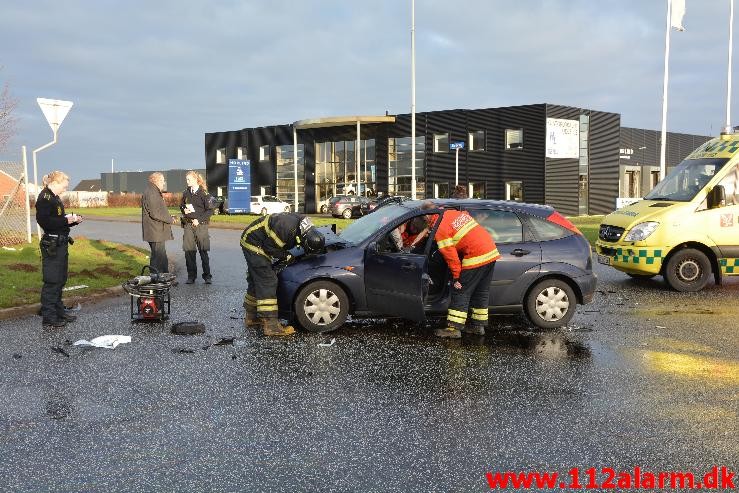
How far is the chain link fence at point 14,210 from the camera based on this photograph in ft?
52.1

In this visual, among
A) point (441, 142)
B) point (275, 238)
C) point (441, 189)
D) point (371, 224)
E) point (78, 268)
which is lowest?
point (78, 268)

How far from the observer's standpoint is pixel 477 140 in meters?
43.0

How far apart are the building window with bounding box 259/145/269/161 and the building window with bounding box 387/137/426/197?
13005mm

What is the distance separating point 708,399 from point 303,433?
3170 millimetres

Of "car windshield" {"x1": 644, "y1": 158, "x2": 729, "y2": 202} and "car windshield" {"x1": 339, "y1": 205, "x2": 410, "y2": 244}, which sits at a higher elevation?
"car windshield" {"x1": 644, "y1": 158, "x2": 729, "y2": 202}

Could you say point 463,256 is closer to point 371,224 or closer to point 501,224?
point 501,224

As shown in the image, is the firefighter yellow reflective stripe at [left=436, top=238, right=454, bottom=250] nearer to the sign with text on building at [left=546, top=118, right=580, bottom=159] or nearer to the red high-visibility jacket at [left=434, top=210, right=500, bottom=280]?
the red high-visibility jacket at [left=434, top=210, right=500, bottom=280]

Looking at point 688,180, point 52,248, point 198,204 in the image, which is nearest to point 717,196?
point 688,180

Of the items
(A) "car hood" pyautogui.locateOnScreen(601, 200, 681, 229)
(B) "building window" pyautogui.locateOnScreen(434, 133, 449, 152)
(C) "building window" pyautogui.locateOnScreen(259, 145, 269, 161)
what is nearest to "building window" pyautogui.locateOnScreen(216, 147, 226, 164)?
(C) "building window" pyautogui.locateOnScreen(259, 145, 269, 161)

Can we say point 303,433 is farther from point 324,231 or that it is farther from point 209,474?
point 324,231

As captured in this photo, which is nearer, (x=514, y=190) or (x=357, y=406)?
(x=357, y=406)

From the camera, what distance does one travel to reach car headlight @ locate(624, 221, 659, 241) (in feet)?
33.7

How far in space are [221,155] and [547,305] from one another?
181 feet

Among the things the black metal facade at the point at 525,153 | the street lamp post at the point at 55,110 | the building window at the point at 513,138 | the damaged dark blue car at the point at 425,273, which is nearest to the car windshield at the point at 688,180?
the damaged dark blue car at the point at 425,273
